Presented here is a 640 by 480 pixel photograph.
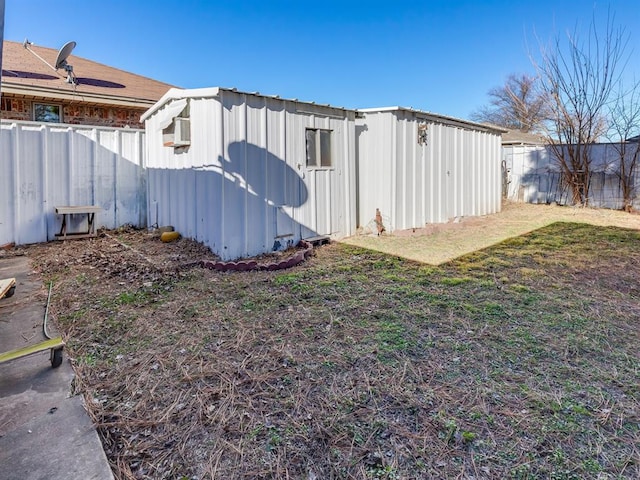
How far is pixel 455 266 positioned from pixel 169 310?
3.41 meters

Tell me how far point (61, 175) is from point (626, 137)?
1320 cm

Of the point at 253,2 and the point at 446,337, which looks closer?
the point at 446,337

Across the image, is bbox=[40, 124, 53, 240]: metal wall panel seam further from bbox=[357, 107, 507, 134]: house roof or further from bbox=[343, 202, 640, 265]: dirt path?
bbox=[357, 107, 507, 134]: house roof

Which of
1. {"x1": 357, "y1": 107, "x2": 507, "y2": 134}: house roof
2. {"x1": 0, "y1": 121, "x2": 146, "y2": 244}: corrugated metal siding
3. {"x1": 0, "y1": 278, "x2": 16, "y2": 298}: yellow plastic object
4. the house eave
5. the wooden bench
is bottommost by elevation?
{"x1": 0, "y1": 278, "x2": 16, "y2": 298}: yellow plastic object

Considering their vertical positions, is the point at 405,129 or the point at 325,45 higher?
the point at 325,45

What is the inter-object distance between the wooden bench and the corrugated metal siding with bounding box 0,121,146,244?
0.12 meters

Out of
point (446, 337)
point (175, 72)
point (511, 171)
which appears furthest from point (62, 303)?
point (175, 72)

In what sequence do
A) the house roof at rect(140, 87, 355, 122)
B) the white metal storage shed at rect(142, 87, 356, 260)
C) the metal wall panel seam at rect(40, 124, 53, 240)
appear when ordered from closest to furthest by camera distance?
the house roof at rect(140, 87, 355, 122) → the white metal storage shed at rect(142, 87, 356, 260) → the metal wall panel seam at rect(40, 124, 53, 240)

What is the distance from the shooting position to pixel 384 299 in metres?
3.62

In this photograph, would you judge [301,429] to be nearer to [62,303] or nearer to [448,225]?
[62,303]

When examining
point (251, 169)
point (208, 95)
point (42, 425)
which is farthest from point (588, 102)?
point (42, 425)

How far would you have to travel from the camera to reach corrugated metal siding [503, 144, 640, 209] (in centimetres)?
991

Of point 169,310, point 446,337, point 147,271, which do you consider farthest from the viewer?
point 147,271

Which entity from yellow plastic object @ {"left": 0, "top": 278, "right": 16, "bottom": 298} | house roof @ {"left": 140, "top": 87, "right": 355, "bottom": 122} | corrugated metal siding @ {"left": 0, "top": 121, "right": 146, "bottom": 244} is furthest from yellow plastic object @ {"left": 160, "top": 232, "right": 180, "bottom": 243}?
yellow plastic object @ {"left": 0, "top": 278, "right": 16, "bottom": 298}
